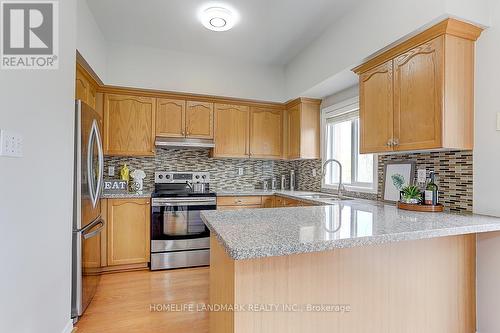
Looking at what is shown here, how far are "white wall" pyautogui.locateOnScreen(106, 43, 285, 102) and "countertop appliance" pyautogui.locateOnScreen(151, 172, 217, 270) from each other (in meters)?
1.39

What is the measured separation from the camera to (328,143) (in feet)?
11.5

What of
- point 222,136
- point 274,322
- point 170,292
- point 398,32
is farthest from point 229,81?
point 274,322

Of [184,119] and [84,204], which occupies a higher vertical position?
[184,119]

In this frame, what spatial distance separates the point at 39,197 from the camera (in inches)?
55.6

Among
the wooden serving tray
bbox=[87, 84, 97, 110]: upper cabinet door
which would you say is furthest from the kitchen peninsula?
bbox=[87, 84, 97, 110]: upper cabinet door

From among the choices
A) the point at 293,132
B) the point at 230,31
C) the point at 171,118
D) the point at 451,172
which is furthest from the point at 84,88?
the point at 451,172

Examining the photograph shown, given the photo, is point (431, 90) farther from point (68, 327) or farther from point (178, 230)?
point (68, 327)

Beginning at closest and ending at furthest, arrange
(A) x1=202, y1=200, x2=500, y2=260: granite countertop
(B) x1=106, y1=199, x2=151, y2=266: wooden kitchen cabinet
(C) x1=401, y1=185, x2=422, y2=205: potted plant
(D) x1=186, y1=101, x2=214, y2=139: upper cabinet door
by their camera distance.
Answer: (A) x1=202, y1=200, x2=500, y2=260: granite countertop → (C) x1=401, y1=185, x2=422, y2=205: potted plant → (B) x1=106, y1=199, x2=151, y2=266: wooden kitchen cabinet → (D) x1=186, y1=101, x2=214, y2=139: upper cabinet door

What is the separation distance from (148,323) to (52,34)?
2.06 metres

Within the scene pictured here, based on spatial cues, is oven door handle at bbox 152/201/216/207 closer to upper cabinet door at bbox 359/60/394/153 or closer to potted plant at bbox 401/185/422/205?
upper cabinet door at bbox 359/60/394/153

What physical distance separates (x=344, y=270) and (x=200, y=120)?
8.88ft

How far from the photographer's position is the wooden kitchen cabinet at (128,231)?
115 inches
